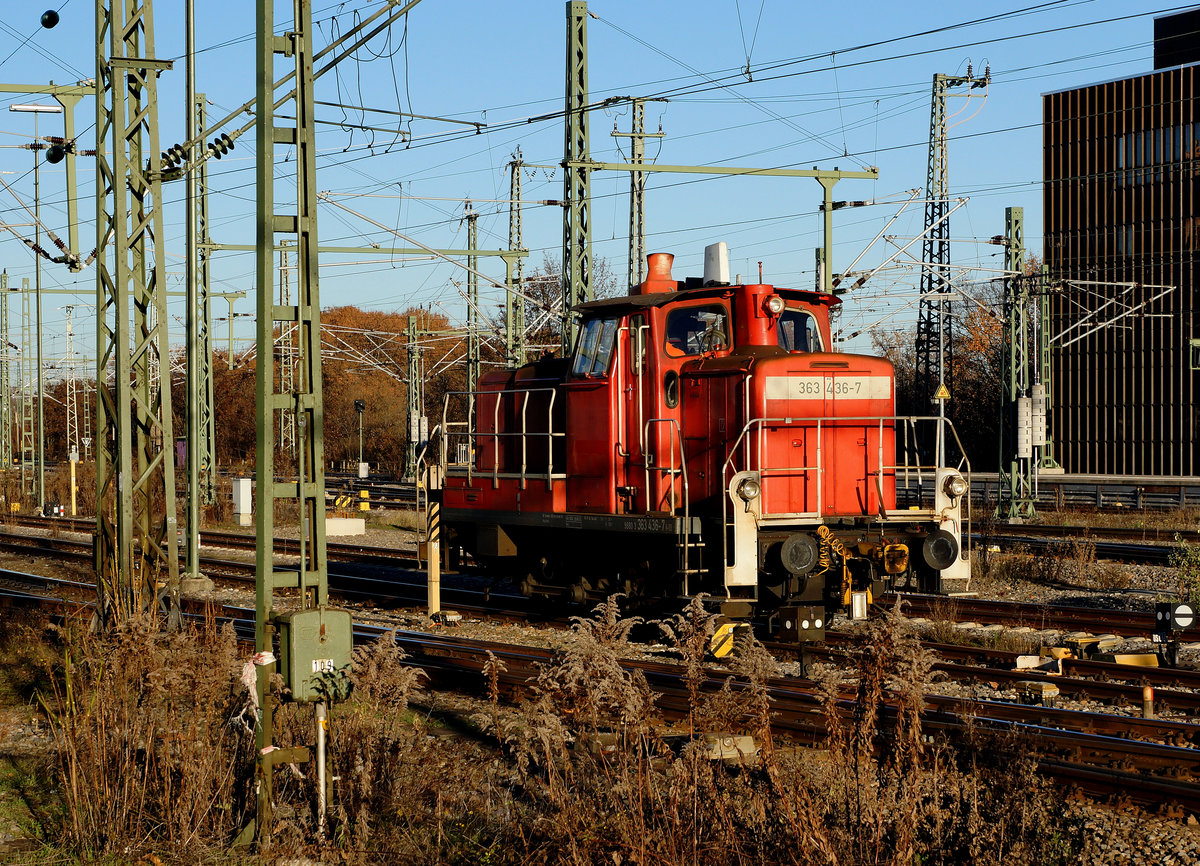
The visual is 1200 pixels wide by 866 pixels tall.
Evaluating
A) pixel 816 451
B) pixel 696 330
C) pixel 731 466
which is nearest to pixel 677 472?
pixel 731 466

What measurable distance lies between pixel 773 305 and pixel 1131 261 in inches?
1936

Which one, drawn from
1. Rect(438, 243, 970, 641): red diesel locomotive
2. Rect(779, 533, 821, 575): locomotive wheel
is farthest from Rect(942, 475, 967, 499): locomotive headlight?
Rect(779, 533, 821, 575): locomotive wheel

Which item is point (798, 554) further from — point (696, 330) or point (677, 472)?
point (696, 330)

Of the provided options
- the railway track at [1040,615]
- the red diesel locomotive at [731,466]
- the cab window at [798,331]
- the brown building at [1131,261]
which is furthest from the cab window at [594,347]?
the brown building at [1131,261]

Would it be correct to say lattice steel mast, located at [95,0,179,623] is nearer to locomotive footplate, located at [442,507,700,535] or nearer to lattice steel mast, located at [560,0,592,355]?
locomotive footplate, located at [442,507,700,535]

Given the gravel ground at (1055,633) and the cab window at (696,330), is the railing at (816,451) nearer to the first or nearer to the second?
the cab window at (696,330)

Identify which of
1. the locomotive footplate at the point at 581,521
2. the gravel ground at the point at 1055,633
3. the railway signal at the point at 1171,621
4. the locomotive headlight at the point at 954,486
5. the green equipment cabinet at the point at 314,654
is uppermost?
the locomotive headlight at the point at 954,486

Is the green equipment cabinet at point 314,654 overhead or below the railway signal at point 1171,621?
overhead

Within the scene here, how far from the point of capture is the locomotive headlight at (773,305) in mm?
11867

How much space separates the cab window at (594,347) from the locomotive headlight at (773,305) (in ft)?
5.10

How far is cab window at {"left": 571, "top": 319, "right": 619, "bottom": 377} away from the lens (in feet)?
40.8

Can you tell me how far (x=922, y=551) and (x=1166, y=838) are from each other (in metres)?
5.32

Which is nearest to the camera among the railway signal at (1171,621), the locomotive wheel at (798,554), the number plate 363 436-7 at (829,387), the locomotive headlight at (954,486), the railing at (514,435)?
the locomotive wheel at (798,554)

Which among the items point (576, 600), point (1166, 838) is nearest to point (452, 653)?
point (576, 600)
